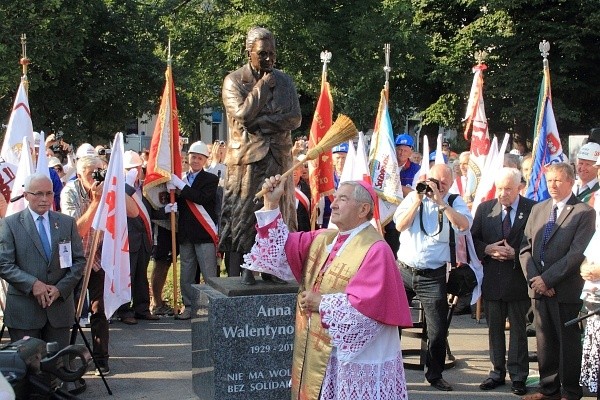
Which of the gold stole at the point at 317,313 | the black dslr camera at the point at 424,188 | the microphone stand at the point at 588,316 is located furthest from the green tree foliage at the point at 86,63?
the gold stole at the point at 317,313

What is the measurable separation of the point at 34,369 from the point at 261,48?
3442 millimetres

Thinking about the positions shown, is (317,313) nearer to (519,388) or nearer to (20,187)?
(519,388)

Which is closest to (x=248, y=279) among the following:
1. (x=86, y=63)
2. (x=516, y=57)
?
(x=86, y=63)

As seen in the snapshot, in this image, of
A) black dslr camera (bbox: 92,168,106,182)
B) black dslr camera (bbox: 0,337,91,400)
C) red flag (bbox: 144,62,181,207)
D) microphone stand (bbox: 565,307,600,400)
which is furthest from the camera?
red flag (bbox: 144,62,181,207)

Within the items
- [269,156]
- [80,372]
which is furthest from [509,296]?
[80,372]

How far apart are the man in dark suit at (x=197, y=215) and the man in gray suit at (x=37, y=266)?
3.62 metres

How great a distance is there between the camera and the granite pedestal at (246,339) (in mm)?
6172

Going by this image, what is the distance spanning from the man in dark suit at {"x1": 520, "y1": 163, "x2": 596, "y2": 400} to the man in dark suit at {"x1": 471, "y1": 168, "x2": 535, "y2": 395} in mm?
277

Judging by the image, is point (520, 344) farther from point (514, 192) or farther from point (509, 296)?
point (514, 192)

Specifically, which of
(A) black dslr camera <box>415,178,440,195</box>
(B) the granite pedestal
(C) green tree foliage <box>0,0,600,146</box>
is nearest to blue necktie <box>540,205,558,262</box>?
(A) black dslr camera <box>415,178,440,195</box>

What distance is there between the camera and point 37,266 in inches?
260

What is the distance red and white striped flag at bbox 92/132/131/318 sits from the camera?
304 inches

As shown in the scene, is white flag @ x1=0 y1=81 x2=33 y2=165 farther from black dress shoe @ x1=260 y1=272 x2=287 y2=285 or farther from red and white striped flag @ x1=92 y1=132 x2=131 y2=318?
black dress shoe @ x1=260 y1=272 x2=287 y2=285

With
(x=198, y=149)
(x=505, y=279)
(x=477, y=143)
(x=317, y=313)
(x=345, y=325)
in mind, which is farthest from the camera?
(x=477, y=143)
